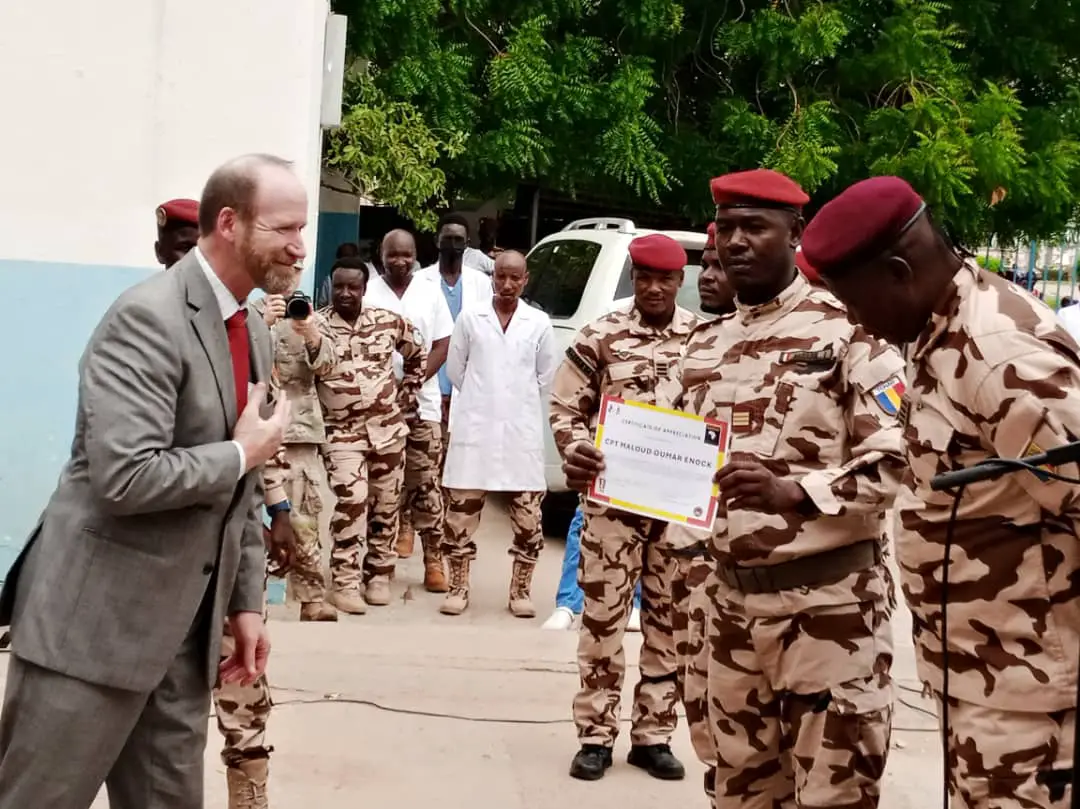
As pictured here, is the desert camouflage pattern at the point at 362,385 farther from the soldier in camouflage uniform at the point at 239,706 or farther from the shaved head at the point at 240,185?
the shaved head at the point at 240,185

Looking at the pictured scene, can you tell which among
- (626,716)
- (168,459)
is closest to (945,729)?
(168,459)

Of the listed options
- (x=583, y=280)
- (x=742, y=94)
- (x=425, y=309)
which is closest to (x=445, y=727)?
(x=425, y=309)

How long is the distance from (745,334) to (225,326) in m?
1.52

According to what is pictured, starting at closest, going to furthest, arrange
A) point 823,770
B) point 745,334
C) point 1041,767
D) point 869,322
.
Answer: point 1041,767 < point 869,322 < point 823,770 < point 745,334

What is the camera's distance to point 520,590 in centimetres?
820


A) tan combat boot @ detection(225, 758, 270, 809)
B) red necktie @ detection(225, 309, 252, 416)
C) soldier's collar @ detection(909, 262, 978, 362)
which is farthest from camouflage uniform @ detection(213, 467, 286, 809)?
soldier's collar @ detection(909, 262, 978, 362)

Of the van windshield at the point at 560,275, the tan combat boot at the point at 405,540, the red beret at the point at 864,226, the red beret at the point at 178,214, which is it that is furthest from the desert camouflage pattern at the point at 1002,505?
the tan combat boot at the point at 405,540

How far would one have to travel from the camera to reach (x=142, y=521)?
10.1 ft

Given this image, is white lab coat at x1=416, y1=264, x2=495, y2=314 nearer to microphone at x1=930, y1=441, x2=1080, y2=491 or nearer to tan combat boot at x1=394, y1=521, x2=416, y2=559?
tan combat boot at x1=394, y1=521, x2=416, y2=559

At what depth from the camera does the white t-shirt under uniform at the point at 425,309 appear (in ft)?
30.0

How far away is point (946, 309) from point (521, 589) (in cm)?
558

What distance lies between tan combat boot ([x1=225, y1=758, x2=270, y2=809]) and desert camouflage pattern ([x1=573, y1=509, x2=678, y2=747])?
4.73 ft

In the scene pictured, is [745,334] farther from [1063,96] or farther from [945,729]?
[1063,96]

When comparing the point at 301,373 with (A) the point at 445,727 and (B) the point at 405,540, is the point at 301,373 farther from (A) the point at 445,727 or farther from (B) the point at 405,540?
(B) the point at 405,540
